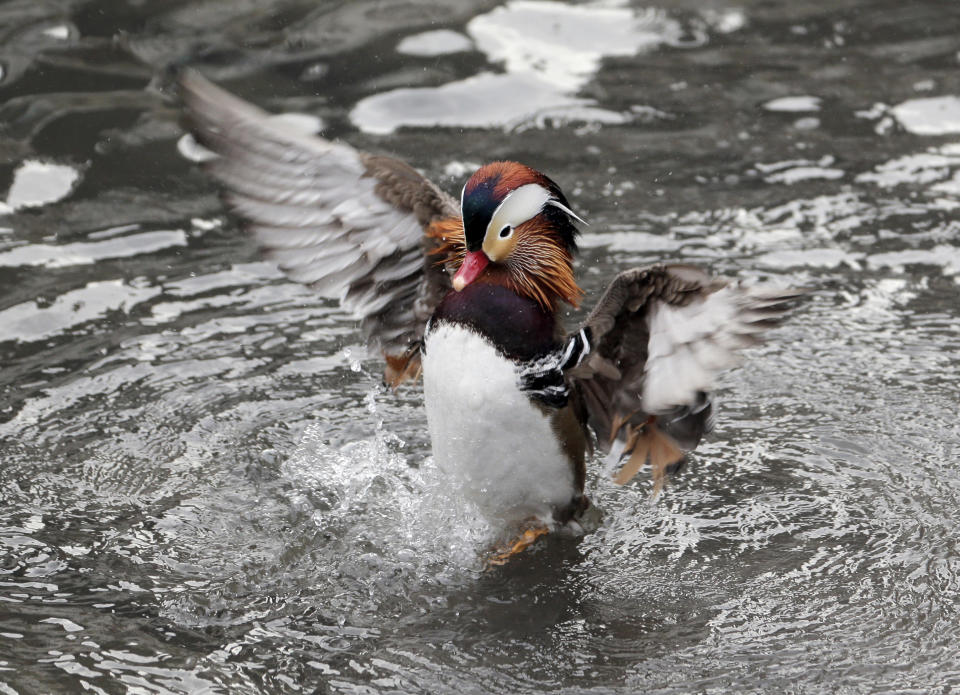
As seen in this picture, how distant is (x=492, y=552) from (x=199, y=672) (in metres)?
1.35

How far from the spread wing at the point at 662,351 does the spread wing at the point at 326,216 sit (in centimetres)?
106

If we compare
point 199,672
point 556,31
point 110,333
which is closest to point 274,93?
point 556,31

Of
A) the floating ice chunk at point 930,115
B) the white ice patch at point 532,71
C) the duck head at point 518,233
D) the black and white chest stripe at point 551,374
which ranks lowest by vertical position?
the floating ice chunk at point 930,115

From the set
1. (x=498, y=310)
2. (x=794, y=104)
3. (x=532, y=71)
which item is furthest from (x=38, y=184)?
(x=794, y=104)

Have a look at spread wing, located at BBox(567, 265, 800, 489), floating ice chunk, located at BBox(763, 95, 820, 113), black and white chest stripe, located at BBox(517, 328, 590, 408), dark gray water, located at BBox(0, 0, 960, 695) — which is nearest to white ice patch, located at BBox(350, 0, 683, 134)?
dark gray water, located at BBox(0, 0, 960, 695)

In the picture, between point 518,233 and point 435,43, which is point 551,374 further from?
point 435,43

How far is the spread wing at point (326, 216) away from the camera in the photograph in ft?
17.9

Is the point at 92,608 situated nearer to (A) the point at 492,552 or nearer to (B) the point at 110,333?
(A) the point at 492,552

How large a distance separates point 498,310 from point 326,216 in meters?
1.16

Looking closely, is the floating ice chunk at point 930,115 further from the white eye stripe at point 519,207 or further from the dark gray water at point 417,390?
the white eye stripe at point 519,207

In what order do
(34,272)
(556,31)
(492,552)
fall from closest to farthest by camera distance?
(492,552) < (34,272) < (556,31)

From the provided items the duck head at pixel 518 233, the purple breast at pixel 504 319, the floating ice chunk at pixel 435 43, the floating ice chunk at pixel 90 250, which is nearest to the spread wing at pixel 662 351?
the purple breast at pixel 504 319

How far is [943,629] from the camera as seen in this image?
14.5 ft

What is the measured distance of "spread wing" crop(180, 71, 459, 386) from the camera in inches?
215
